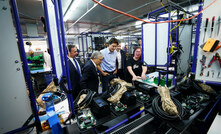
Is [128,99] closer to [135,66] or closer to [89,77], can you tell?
[89,77]

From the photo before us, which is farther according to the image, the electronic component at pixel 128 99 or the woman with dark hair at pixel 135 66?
the woman with dark hair at pixel 135 66

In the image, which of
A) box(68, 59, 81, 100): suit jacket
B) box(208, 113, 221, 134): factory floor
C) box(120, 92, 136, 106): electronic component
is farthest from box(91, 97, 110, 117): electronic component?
box(208, 113, 221, 134): factory floor

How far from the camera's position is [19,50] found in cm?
82

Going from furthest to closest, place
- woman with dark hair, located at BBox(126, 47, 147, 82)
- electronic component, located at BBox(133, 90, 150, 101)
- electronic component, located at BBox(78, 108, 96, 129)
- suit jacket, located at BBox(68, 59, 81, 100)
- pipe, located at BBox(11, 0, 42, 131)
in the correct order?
woman with dark hair, located at BBox(126, 47, 147, 82)
suit jacket, located at BBox(68, 59, 81, 100)
electronic component, located at BBox(133, 90, 150, 101)
electronic component, located at BBox(78, 108, 96, 129)
pipe, located at BBox(11, 0, 42, 131)

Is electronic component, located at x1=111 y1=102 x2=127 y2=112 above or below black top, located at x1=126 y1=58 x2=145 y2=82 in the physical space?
below

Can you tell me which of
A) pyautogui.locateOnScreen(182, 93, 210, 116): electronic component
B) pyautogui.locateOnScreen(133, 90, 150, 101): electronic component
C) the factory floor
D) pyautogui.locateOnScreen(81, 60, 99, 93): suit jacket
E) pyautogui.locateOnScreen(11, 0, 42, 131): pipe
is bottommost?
the factory floor

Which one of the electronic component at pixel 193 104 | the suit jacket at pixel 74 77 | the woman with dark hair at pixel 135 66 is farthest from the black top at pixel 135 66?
the suit jacket at pixel 74 77

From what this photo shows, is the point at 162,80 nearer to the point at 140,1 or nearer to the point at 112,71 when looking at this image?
the point at 112,71

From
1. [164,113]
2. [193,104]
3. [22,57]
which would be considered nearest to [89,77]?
[22,57]

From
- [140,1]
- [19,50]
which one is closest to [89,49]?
[140,1]

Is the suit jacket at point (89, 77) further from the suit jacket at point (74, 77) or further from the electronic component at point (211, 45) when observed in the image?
the electronic component at point (211, 45)

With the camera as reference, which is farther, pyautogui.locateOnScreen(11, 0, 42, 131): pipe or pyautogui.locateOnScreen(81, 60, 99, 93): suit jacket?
pyautogui.locateOnScreen(81, 60, 99, 93): suit jacket

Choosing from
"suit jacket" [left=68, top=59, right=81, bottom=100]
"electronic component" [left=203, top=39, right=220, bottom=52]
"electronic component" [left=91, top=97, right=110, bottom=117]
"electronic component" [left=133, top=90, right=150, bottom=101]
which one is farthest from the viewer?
"suit jacket" [left=68, top=59, right=81, bottom=100]

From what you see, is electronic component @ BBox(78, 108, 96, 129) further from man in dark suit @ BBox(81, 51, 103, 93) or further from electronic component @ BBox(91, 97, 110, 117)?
man in dark suit @ BBox(81, 51, 103, 93)
